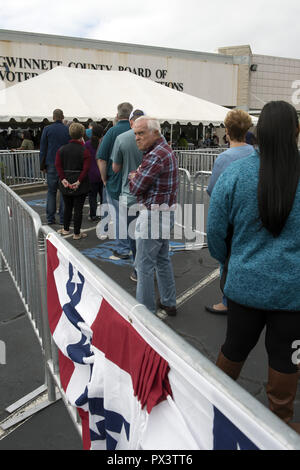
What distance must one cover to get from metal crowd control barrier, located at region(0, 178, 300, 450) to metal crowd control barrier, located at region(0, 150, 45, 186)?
22.5 ft

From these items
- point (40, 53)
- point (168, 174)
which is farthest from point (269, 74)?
point (168, 174)

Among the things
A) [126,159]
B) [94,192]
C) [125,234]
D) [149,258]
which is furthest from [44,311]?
[94,192]

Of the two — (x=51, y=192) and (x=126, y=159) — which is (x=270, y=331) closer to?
(x=126, y=159)

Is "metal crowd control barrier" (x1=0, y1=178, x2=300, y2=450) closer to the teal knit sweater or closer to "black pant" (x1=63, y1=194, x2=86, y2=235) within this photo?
the teal knit sweater

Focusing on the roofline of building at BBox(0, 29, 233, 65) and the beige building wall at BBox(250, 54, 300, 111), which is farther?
the beige building wall at BBox(250, 54, 300, 111)

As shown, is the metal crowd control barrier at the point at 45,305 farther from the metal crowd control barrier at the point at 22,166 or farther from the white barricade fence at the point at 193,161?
the white barricade fence at the point at 193,161

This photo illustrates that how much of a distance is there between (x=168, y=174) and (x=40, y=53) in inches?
808

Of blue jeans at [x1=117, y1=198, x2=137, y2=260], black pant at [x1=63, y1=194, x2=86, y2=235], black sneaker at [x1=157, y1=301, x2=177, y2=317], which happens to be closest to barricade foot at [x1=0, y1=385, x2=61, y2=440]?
black sneaker at [x1=157, y1=301, x2=177, y2=317]

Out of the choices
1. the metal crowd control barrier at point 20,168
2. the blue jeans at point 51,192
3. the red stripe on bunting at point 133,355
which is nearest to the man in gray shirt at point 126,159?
the blue jeans at point 51,192

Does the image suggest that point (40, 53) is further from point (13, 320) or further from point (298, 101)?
point (298, 101)

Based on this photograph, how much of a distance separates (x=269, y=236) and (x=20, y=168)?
1024 centimetres

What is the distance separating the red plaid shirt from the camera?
10.7 feet

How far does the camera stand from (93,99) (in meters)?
11.7
